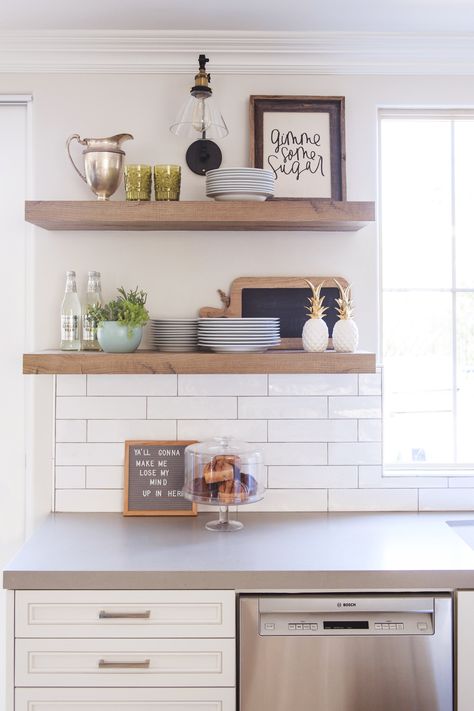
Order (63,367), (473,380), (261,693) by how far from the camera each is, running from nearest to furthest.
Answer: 1. (261,693)
2. (63,367)
3. (473,380)

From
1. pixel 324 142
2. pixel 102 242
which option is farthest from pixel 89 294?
pixel 324 142

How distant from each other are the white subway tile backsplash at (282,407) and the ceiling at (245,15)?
49.9 inches

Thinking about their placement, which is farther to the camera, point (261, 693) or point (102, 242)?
point (102, 242)

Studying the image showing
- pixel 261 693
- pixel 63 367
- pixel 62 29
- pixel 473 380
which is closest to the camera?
pixel 261 693

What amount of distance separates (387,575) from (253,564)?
0.36 meters

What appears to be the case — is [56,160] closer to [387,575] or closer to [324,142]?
[324,142]

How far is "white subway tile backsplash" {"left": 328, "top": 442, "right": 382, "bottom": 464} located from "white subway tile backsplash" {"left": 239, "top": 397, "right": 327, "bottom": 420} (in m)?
0.13

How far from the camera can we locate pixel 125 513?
96.0 inches

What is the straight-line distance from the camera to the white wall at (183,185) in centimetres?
250

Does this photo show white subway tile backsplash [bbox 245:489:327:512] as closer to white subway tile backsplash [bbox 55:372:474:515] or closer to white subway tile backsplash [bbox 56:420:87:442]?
white subway tile backsplash [bbox 55:372:474:515]

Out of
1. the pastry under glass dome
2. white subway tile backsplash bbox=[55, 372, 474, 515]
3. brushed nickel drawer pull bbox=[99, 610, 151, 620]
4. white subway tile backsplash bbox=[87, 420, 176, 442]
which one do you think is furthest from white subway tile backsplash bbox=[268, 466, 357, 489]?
brushed nickel drawer pull bbox=[99, 610, 151, 620]

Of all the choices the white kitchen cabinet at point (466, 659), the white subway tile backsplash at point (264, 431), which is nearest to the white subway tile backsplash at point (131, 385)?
the white subway tile backsplash at point (264, 431)

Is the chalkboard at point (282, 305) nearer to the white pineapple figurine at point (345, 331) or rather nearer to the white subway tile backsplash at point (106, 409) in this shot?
the white pineapple figurine at point (345, 331)

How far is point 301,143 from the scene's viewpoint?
2482mm
